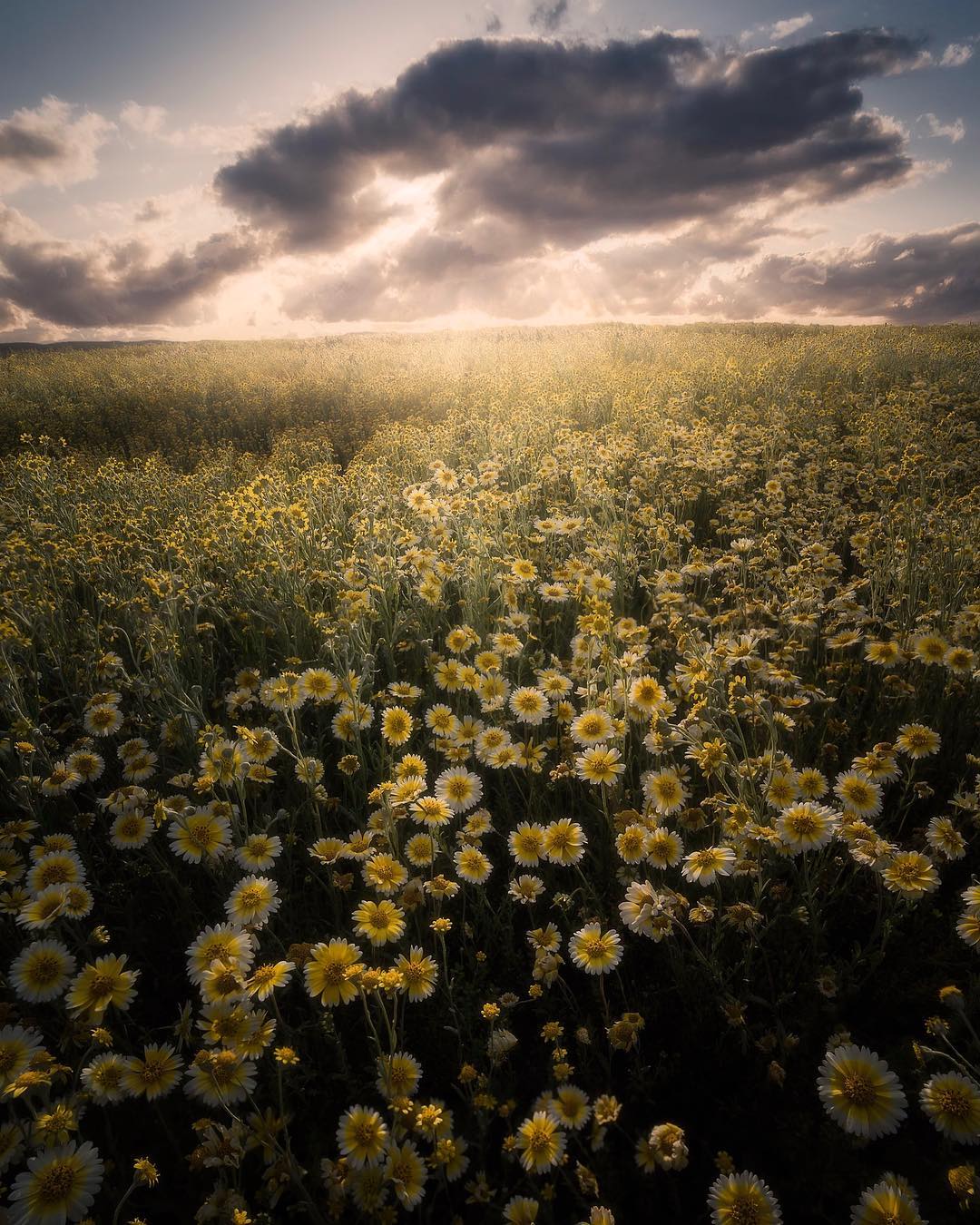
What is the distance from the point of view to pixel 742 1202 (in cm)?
122

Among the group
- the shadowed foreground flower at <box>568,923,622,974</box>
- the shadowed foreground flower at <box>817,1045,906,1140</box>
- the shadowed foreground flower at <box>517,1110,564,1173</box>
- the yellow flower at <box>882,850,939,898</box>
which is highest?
the yellow flower at <box>882,850,939,898</box>

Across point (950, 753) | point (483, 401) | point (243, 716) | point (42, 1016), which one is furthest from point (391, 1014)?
point (483, 401)

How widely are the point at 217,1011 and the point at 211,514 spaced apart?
418 centimetres

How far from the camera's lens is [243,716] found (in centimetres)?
278

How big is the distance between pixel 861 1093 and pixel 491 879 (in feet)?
3.96

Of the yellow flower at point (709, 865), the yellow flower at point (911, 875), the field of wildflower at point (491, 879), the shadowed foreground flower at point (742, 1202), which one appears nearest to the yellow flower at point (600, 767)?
the field of wildflower at point (491, 879)

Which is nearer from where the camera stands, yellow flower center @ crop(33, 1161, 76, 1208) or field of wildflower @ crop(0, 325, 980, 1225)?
yellow flower center @ crop(33, 1161, 76, 1208)

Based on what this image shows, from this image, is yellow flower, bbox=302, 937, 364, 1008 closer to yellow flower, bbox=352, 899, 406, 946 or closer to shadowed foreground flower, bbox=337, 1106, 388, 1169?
yellow flower, bbox=352, 899, 406, 946

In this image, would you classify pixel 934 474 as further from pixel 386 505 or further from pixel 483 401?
pixel 483 401

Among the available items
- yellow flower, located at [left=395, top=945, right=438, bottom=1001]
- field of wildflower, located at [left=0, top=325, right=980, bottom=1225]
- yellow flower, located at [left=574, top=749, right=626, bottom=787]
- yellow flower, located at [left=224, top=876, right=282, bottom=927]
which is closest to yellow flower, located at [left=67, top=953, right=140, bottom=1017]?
field of wildflower, located at [left=0, top=325, right=980, bottom=1225]

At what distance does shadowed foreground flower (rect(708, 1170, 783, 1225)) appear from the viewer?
3.94ft

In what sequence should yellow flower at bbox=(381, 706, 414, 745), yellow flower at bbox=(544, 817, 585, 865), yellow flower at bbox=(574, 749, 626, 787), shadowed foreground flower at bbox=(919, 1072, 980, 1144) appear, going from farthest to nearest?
yellow flower at bbox=(381, 706, 414, 745) < yellow flower at bbox=(574, 749, 626, 787) < yellow flower at bbox=(544, 817, 585, 865) < shadowed foreground flower at bbox=(919, 1072, 980, 1144)

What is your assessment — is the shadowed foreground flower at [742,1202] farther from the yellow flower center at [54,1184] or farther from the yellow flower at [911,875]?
the yellow flower center at [54,1184]

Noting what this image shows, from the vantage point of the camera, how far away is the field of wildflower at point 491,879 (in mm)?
1385
